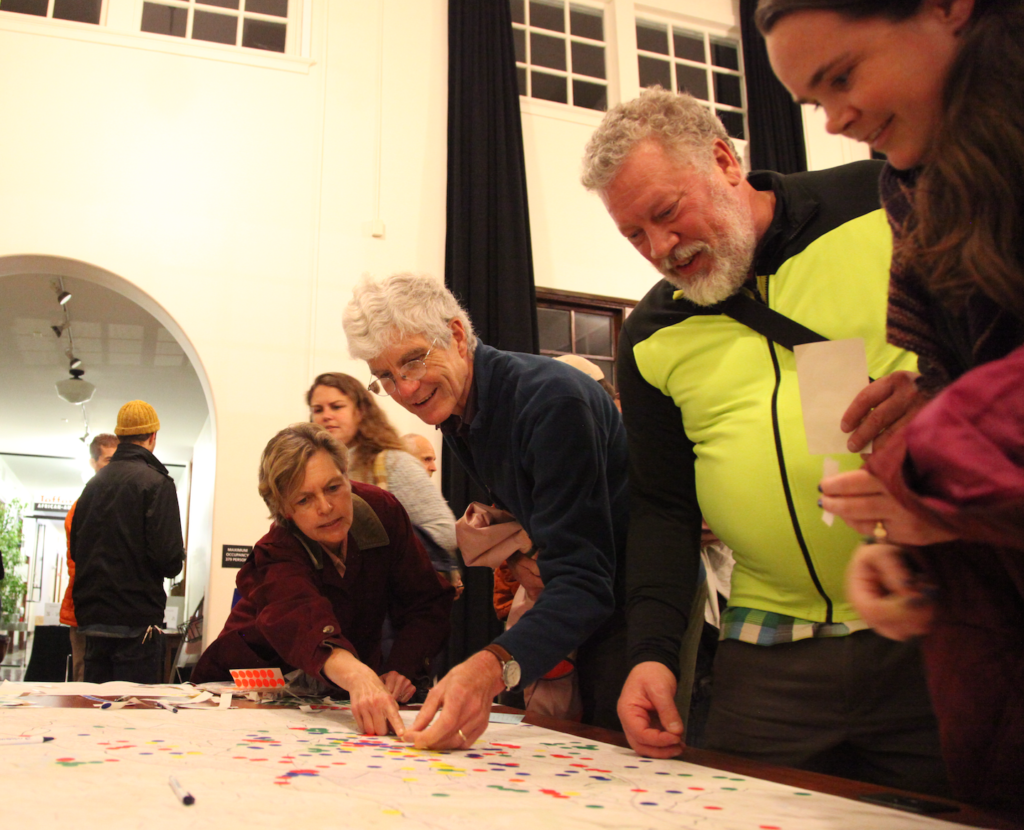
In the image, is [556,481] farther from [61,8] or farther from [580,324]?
[61,8]

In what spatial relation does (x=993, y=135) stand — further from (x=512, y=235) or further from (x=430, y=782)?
(x=512, y=235)

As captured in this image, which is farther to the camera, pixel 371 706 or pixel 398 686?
pixel 398 686

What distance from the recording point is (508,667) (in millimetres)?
1272

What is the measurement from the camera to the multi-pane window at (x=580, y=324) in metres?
5.41

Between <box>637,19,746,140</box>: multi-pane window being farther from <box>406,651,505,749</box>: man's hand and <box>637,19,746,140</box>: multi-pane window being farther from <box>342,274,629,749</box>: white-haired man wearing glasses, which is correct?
<box>406,651,505,749</box>: man's hand

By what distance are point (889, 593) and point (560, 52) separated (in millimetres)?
5843

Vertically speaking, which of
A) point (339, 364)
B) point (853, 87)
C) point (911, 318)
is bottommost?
point (911, 318)

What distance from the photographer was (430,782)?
93 cm

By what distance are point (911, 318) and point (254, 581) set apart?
5.66 ft

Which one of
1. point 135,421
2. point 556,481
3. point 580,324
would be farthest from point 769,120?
point 556,481

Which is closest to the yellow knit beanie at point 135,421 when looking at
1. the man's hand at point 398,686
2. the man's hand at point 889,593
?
the man's hand at point 398,686

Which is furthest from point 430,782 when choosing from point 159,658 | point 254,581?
point 159,658

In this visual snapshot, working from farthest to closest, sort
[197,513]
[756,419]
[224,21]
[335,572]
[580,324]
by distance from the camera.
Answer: [197,513]
[580,324]
[224,21]
[335,572]
[756,419]

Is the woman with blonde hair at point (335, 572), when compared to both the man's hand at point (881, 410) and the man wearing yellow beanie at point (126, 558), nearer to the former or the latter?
the man's hand at point (881, 410)
